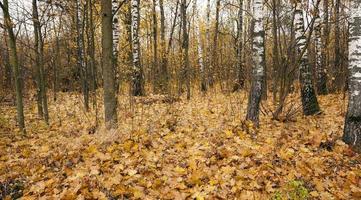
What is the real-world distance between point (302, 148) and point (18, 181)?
4.93m

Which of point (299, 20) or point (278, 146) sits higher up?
point (299, 20)

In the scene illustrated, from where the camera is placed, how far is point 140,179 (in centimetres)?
479

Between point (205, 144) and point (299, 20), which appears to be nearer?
point (205, 144)

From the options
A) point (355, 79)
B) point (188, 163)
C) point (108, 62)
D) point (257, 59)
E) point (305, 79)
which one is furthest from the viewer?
point (305, 79)

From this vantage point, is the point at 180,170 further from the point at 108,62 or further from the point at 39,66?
the point at 39,66

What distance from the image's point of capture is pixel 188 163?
5301mm

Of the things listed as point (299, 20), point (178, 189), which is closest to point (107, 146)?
point (178, 189)

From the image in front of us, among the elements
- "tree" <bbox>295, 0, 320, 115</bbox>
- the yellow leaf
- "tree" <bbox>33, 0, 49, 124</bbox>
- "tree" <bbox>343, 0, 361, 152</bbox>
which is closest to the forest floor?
the yellow leaf

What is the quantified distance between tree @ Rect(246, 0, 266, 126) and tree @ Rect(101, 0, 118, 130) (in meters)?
3.20

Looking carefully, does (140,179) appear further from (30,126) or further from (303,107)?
(30,126)

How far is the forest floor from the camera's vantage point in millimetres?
4492

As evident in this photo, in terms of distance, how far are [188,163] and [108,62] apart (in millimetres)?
2985

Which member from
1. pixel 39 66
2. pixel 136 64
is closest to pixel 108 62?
pixel 39 66

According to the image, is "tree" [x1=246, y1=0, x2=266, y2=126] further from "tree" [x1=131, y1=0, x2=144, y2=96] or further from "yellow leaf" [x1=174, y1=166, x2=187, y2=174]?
"tree" [x1=131, y1=0, x2=144, y2=96]
